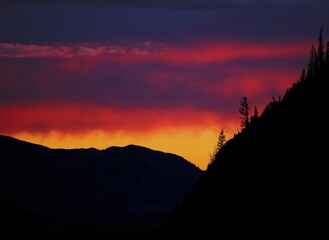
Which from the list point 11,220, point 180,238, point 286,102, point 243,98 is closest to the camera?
point 180,238

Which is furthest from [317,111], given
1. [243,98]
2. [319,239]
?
[243,98]

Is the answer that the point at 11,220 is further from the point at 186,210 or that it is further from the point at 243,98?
the point at 243,98

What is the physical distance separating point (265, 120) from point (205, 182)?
1282cm

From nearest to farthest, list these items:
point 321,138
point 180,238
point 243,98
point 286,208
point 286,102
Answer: point 286,208
point 321,138
point 180,238
point 286,102
point 243,98

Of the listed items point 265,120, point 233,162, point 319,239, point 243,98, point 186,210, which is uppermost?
point 243,98

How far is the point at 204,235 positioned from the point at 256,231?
1353cm

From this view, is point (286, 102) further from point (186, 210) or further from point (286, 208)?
point (286, 208)

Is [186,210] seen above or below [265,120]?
below

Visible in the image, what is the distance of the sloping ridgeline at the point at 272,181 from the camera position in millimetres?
59281

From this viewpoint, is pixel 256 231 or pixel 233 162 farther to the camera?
pixel 233 162

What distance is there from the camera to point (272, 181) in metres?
70.0

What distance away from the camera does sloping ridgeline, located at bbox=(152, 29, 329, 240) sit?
59281 mm

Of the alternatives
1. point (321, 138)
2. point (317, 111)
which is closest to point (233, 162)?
point (317, 111)

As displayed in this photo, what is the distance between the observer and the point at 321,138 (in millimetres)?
70125
